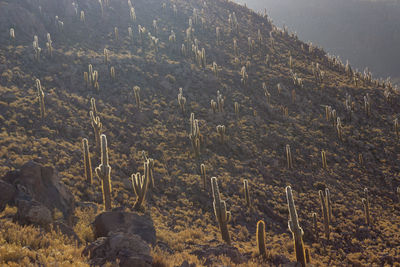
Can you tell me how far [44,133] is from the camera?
19031 mm

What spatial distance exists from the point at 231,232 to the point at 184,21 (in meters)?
39.7

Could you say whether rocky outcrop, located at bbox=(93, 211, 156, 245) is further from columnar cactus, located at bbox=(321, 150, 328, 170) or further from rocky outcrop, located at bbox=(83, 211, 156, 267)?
columnar cactus, located at bbox=(321, 150, 328, 170)

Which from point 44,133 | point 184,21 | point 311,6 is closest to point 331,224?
point 44,133

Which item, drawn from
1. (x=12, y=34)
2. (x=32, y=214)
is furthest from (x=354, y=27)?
(x=32, y=214)

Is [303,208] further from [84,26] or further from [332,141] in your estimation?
[84,26]

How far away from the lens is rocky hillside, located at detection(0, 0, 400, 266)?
9.65m

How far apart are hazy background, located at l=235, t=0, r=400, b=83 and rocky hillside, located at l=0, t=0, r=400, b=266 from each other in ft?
377

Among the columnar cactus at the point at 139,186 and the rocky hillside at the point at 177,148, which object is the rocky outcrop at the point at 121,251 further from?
the columnar cactus at the point at 139,186

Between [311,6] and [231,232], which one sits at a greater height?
[311,6]

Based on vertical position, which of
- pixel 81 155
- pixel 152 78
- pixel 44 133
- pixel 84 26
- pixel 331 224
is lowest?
pixel 331 224

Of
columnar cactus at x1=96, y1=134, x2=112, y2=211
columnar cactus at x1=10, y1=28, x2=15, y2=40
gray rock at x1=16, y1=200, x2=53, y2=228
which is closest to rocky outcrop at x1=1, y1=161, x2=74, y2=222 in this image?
gray rock at x1=16, y1=200, x2=53, y2=228

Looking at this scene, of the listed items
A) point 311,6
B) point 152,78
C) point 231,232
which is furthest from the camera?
point 311,6

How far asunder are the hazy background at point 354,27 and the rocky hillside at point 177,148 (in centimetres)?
11495

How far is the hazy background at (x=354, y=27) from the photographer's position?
470 feet
